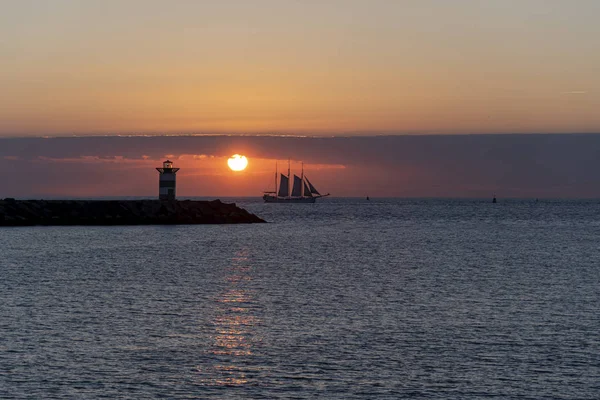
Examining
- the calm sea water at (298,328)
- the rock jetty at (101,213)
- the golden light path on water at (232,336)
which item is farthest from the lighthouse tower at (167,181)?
the golden light path on water at (232,336)

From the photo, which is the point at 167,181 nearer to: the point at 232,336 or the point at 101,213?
the point at 101,213

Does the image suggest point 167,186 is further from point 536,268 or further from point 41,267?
point 536,268

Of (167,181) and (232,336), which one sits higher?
(167,181)

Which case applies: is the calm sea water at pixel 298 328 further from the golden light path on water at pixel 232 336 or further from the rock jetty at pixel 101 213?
the rock jetty at pixel 101 213

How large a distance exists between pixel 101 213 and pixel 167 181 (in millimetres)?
10858

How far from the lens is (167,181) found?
12619 cm

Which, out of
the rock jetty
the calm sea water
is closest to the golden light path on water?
the calm sea water

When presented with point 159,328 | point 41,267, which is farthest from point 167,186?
point 159,328

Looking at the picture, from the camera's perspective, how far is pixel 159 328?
32719 millimetres

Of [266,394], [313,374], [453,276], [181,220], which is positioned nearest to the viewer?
[266,394]

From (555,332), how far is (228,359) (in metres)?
13.1

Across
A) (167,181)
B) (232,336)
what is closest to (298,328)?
(232,336)

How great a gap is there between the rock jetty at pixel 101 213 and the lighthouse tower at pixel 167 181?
1.33m

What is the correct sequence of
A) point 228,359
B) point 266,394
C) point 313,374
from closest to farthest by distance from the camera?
point 266,394 < point 313,374 < point 228,359
